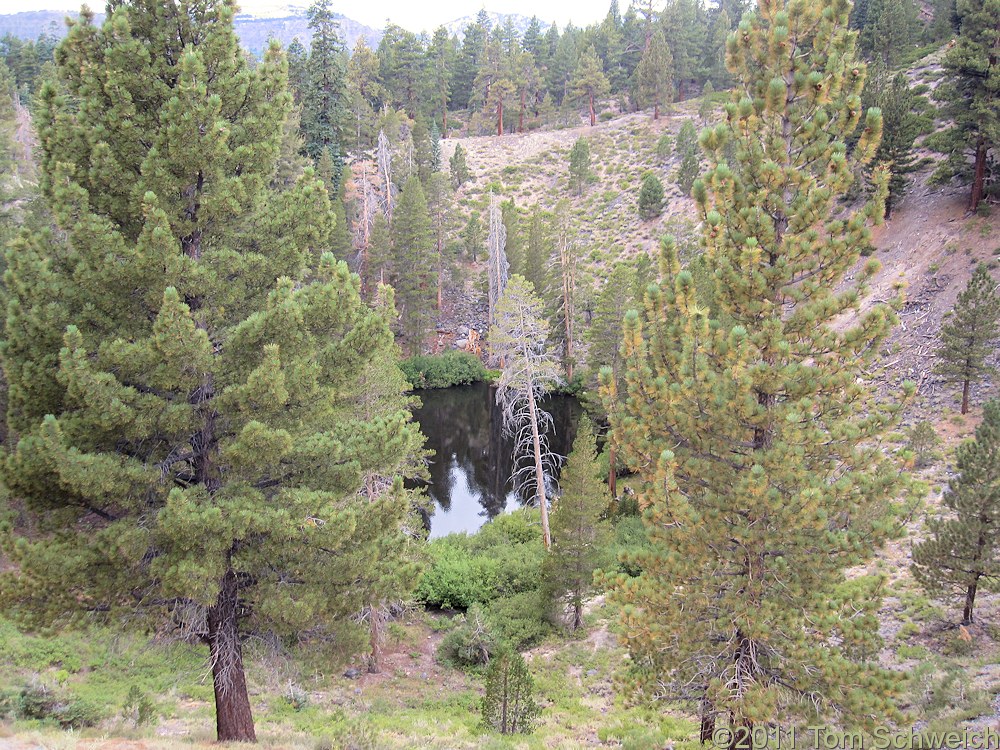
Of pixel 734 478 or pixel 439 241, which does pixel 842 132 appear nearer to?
pixel 734 478

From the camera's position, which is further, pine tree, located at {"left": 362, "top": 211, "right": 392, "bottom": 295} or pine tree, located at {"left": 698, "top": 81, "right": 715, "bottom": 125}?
pine tree, located at {"left": 698, "top": 81, "right": 715, "bottom": 125}

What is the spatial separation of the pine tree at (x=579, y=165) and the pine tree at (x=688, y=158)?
8.21m

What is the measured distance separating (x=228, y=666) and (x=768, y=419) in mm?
7150

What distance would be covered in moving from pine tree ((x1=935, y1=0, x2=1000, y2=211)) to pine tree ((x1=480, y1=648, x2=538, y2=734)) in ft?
99.2

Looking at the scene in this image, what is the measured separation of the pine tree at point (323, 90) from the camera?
5100cm

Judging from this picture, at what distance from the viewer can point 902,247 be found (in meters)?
33.4

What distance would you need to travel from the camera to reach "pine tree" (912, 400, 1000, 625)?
12492 mm

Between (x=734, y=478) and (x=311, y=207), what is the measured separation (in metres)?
6.39

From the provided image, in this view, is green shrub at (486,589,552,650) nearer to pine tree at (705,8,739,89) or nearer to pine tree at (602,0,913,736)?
pine tree at (602,0,913,736)

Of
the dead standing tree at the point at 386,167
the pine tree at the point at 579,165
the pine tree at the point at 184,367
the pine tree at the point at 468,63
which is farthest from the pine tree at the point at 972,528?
the pine tree at the point at 468,63

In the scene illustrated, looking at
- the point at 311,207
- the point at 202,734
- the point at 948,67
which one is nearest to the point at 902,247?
the point at 948,67

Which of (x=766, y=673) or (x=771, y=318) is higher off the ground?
(x=771, y=318)

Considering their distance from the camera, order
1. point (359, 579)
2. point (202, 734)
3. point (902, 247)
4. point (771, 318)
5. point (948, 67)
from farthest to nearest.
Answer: point (902, 247), point (948, 67), point (202, 734), point (359, 579), point (771, 318)

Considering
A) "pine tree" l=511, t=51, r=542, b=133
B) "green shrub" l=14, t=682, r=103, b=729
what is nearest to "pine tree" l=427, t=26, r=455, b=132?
"pine tree" l=511, t=51, r=542, b=133
